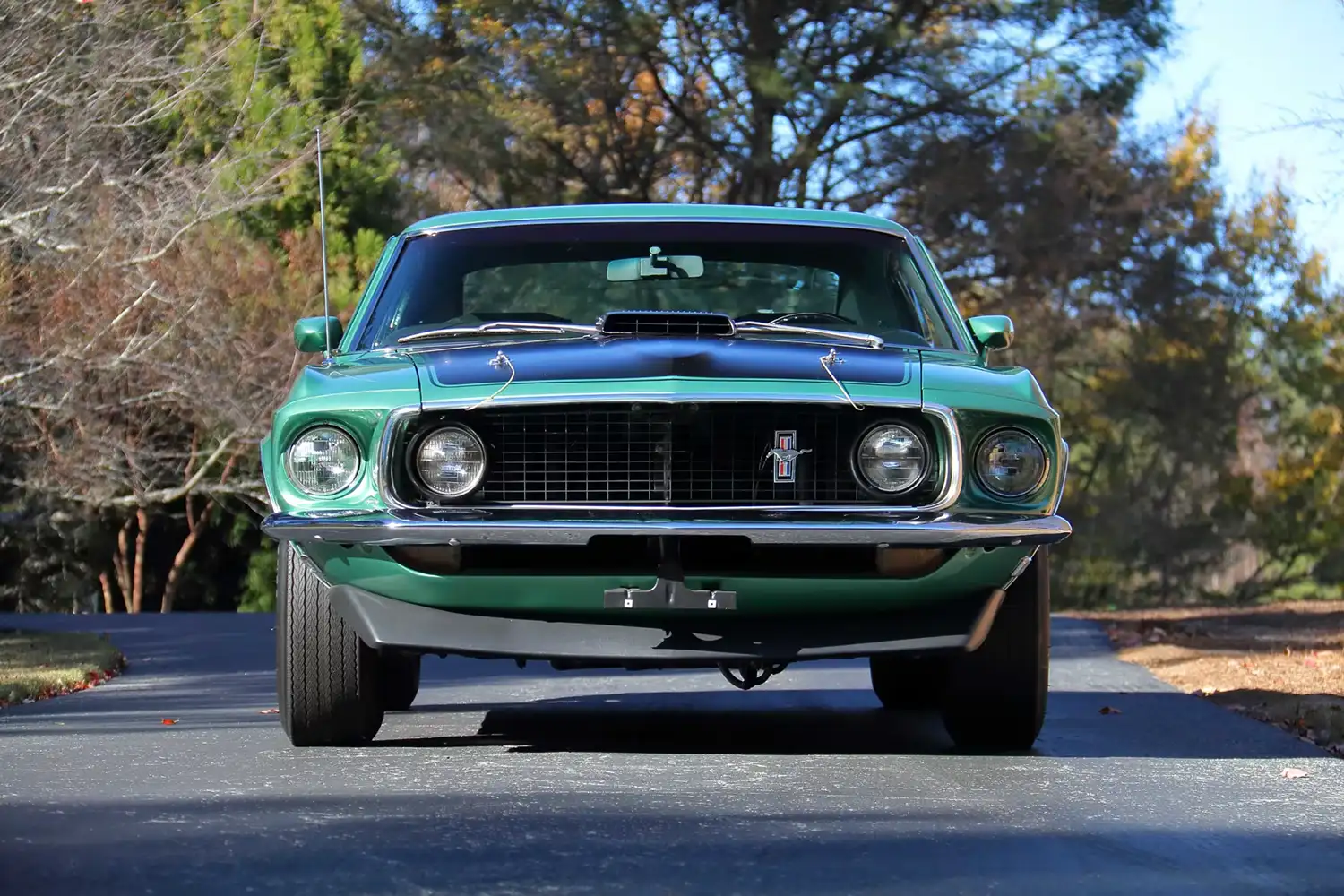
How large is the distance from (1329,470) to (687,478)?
29.6 m

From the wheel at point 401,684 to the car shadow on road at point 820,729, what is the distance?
0.30 ft

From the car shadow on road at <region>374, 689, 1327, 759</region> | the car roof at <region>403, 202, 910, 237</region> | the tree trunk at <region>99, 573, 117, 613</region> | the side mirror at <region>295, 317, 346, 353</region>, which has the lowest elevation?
the tree trunk at <region>99, 573, 117, 613</region>

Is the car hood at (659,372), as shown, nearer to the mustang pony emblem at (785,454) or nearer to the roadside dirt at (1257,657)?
the mustang pony emblem at (785,454)

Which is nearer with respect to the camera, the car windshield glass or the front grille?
the front grille

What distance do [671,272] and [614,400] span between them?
5.17ft

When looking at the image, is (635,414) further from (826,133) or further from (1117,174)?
(1117,174)

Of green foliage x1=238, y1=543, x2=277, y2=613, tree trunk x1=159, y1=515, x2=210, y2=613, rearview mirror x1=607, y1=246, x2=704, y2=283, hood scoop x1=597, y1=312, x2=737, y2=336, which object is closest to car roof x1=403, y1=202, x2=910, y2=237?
rearview mirror x1=607, y1=246, x2=704, y2=283

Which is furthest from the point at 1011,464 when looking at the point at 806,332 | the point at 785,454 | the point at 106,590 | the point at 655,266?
the point at 106,590

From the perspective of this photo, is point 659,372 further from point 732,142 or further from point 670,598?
point 732,142

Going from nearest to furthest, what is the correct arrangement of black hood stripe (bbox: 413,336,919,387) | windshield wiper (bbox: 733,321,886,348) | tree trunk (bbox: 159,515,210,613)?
black hood stripe (bbox: 413,336,919,387) < windshield wiper (bbox: 733,321,886,348) < tree trunk (bbox: 159,515,210,613)

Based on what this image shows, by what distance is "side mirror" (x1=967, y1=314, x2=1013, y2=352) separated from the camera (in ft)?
22.4

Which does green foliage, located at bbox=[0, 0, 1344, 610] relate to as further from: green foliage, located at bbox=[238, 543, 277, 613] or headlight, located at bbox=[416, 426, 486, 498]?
headlight, located at bbox=[416, 426, 486, 498]

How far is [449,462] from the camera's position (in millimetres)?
5578

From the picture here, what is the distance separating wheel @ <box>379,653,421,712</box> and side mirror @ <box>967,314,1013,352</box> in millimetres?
2440
